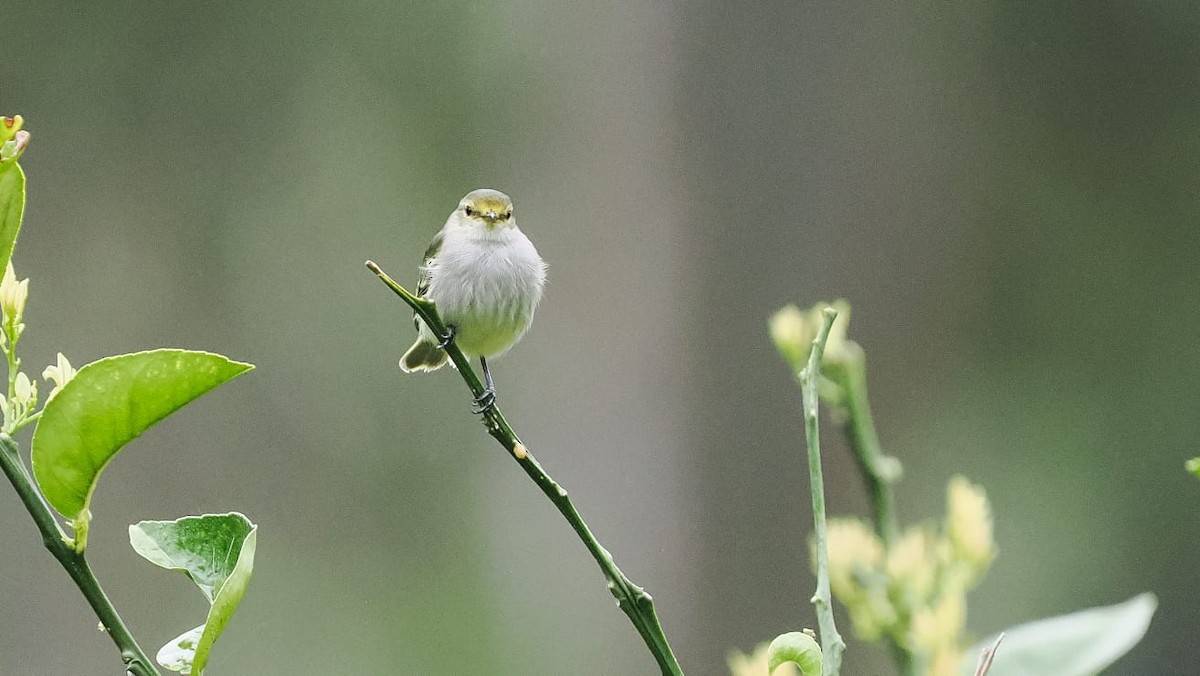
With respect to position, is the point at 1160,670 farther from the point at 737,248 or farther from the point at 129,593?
the point at 129,593

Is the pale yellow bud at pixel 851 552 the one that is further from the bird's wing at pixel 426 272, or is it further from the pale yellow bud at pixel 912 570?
the bird's wing at pixel 426 272

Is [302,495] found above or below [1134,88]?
below

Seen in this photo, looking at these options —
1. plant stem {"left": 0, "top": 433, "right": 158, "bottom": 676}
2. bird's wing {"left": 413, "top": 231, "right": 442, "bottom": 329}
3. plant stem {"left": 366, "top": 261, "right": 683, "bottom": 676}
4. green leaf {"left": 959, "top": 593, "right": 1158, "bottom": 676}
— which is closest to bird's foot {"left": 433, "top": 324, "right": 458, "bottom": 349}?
plant stem {"left": 366, "top": 261, "right": 683, "bottom": 676}

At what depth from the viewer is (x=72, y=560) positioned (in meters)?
0.35

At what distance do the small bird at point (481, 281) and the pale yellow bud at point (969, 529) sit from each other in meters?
0.64

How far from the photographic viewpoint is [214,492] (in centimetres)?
285

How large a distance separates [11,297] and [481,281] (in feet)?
2.63

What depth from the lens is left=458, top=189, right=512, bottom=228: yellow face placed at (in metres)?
1.30

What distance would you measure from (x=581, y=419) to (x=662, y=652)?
7.55 feet

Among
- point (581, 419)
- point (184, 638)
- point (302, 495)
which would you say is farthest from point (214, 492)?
point (184, 638)

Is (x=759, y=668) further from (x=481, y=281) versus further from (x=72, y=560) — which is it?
(x=481, y=281)

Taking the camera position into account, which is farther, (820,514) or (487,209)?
(487,209)

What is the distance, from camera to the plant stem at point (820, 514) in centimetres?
42

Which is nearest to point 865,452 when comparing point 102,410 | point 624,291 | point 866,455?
point 866,455
